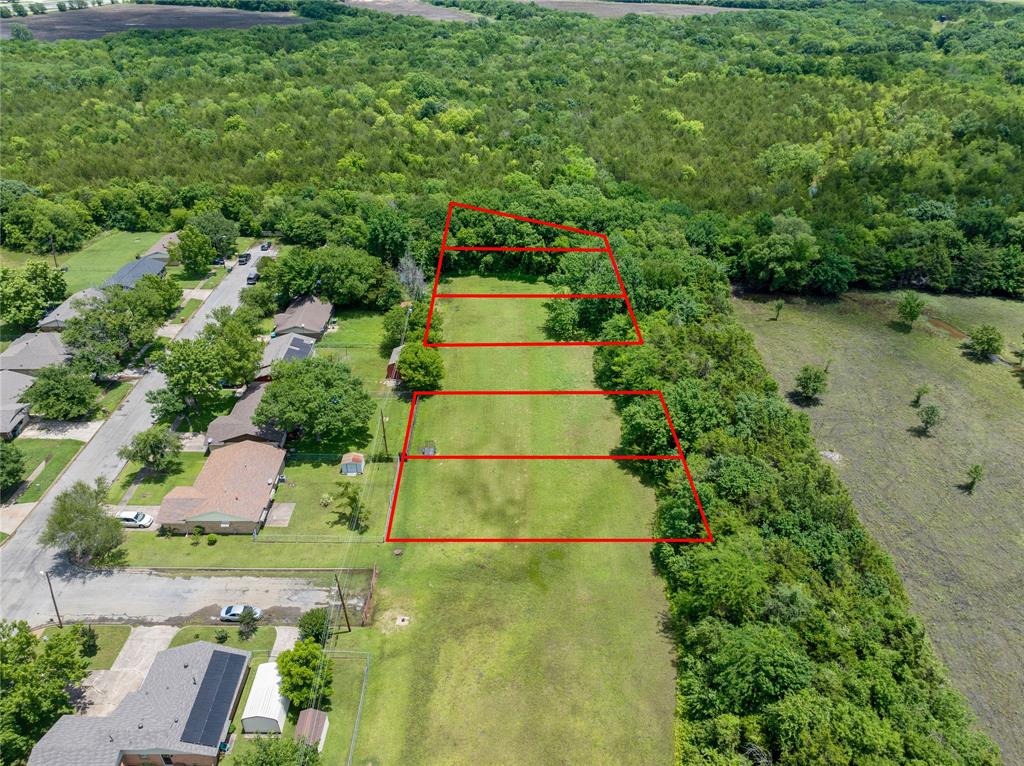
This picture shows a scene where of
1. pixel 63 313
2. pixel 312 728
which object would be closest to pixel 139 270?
pixel 63 313

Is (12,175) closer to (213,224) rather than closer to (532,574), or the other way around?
(213,224)

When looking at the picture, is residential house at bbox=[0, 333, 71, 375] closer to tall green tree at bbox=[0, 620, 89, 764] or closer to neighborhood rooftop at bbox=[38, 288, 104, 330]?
neighborhood rooftop at bbox=[38, 288, 104, 330]

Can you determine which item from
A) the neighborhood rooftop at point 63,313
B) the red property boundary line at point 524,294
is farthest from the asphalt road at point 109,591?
the red property boundary line at point 524,294

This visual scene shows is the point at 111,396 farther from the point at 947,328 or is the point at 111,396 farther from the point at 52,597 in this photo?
the point at 947,328

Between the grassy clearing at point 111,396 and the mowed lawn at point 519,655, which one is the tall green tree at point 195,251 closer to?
the grassy clearing at point 111,396

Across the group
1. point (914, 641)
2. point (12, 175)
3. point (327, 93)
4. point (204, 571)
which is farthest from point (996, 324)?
point (12, 175)
